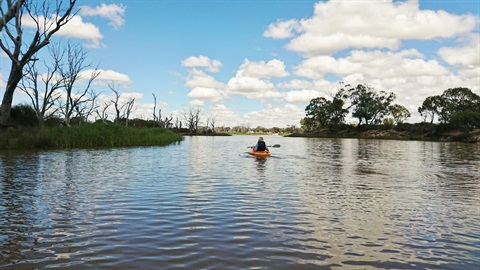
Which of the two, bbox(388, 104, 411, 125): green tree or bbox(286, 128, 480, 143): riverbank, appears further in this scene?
bbox(388, 104, 411, 125): green tree

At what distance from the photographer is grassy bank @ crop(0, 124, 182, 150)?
25438 mm

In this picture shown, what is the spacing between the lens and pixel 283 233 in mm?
6699

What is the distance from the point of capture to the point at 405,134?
94625mm

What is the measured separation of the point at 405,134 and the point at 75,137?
85971 millimetres

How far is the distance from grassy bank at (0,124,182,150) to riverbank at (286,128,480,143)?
209 ft

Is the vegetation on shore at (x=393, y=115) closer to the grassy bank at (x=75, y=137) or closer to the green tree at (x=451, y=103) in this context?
the green tree at (x=451, y=103)

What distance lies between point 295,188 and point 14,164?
501 inches

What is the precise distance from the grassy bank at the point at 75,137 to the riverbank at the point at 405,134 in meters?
63.8

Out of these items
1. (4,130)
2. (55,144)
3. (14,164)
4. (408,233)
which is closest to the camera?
(408,233)

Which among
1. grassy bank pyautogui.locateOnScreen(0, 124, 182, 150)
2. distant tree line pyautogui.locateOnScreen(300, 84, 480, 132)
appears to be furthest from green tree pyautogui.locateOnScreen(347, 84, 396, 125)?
grassy bank pyautogui.locateOnScreen(0, 124, 182, 150)

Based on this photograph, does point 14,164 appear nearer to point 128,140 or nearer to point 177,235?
point 177,235

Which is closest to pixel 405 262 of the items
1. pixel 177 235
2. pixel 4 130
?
pixel 177 235

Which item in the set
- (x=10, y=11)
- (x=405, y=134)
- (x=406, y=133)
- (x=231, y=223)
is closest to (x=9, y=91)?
(x=10, y=11)

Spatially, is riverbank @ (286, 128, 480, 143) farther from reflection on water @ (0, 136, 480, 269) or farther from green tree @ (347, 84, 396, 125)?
reflection on water @ (0, 136, 480, 269)
